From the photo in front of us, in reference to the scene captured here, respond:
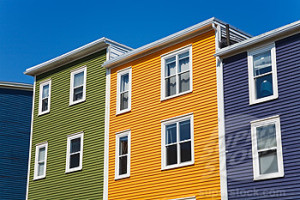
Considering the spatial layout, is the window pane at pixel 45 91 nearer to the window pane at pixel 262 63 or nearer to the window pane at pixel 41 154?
the window pane at pixel 41 154

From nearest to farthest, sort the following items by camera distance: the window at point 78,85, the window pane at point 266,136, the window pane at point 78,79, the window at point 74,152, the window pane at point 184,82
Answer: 1. the window pane at point 266,136
2. the window pane at point 184,82
3. the window at point 74,152
4. the window at point 78,85
5. the window pane at point 78,79

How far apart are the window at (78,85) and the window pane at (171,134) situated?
6.62 metres

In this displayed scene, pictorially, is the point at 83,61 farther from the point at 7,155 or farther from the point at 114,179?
the point at 7,155

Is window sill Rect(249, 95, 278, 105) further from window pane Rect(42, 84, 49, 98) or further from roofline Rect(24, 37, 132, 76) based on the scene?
window pane Rect(42, 84, 49, 98)

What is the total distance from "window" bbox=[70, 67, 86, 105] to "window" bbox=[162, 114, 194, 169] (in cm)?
664

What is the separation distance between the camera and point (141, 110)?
25172 mm

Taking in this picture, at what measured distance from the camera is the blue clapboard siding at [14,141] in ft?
114

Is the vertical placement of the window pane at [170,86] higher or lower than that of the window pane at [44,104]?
lower

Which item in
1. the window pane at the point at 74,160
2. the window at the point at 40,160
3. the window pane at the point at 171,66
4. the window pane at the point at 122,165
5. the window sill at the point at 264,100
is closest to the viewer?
the window sill at the point at 264,100

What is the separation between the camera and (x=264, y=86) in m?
20.6

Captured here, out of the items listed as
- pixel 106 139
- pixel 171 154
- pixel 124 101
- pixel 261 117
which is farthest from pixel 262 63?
pixel 106 139

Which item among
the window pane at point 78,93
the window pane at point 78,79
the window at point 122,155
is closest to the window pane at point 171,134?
the window at point 122,155

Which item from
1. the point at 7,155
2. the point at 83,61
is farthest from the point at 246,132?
the point at 7,155

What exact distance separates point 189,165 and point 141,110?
430 cm
